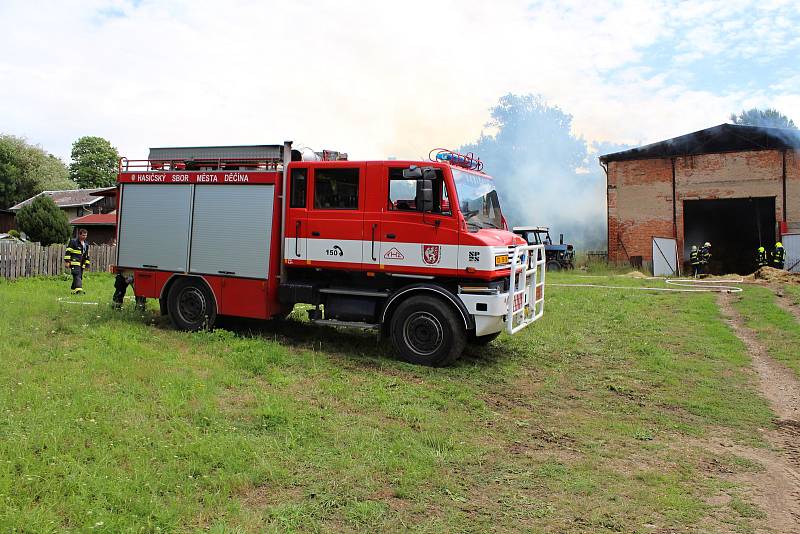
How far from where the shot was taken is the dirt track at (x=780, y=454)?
4141 mm

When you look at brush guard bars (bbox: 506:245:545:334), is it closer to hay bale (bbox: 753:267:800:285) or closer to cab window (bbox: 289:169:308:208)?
cab window (bbox: 289:169:308:208)

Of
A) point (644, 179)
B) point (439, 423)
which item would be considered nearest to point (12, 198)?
point (644, 179)

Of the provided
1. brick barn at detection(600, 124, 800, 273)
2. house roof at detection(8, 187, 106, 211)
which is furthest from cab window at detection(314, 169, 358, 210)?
house roof at detection(8, 187, 106, 211)

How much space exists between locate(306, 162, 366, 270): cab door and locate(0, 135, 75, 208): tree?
2191 inches

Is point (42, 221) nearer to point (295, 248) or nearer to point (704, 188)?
point (295, 248)

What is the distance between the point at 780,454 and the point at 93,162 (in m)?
72.5

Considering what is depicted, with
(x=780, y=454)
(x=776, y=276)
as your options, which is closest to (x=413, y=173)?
(x=780, y=454)

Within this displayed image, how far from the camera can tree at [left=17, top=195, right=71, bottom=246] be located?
28891mm

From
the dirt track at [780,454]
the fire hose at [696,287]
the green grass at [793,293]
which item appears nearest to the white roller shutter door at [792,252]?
the fire hose at [696,287]

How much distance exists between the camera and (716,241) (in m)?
32.0

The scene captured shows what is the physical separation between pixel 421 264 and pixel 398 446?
343 centimetres

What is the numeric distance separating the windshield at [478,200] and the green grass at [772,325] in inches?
183

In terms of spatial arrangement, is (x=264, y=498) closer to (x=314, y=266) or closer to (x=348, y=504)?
(x=348, y=504)

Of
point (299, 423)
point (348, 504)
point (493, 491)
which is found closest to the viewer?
point (348, 504)
